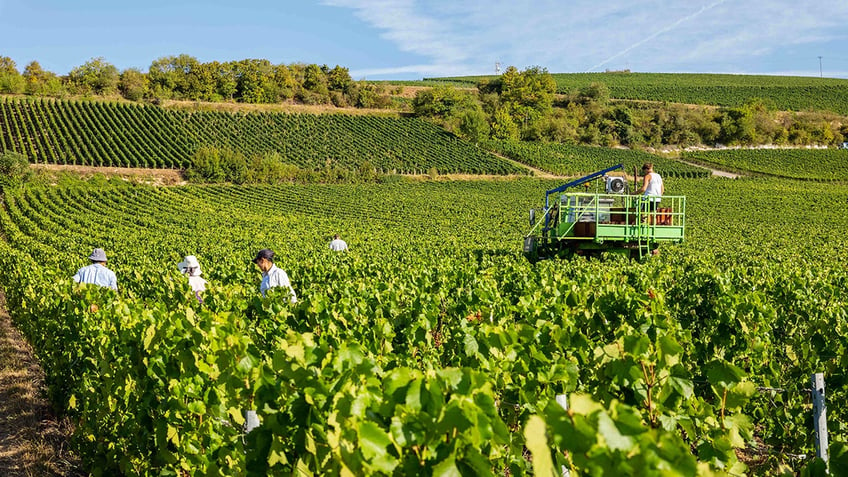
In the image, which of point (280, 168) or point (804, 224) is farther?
point (280, 168)

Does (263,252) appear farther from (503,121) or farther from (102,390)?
(503,121)

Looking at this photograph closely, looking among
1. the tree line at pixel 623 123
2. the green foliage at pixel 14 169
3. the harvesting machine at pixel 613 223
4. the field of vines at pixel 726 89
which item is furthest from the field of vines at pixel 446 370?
the field of vines at pixel 726 89

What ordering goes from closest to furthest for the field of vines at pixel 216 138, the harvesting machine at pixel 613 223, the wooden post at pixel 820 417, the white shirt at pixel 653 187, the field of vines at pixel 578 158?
the wooden post at pixel 820 417
the harvesting machine at pixel 613 223
the white shirt at pixel 653 187
the field of vines at pixel 216 138
the field of vines at pixel 578 158

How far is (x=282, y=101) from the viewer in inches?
3649

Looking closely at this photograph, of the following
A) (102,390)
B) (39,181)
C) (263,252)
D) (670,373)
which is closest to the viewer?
(670,373)

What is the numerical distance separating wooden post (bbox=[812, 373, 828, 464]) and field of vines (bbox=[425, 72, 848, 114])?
11763 centimetres

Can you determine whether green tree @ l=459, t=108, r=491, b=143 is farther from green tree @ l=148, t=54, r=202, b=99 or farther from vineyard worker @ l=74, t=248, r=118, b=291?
vineyard worker @ l=74, t=248, r=118, b=291

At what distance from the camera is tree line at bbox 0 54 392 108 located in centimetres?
8588

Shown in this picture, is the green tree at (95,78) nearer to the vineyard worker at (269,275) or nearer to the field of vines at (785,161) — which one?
the field of vines at (785,161)

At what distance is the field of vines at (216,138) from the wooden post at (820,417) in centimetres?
6306

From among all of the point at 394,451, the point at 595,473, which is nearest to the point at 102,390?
the point at 394,451

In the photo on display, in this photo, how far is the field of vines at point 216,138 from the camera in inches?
2464

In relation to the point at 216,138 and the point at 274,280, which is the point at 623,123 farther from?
the point at 274,280

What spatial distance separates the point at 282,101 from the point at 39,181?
43531 mm
